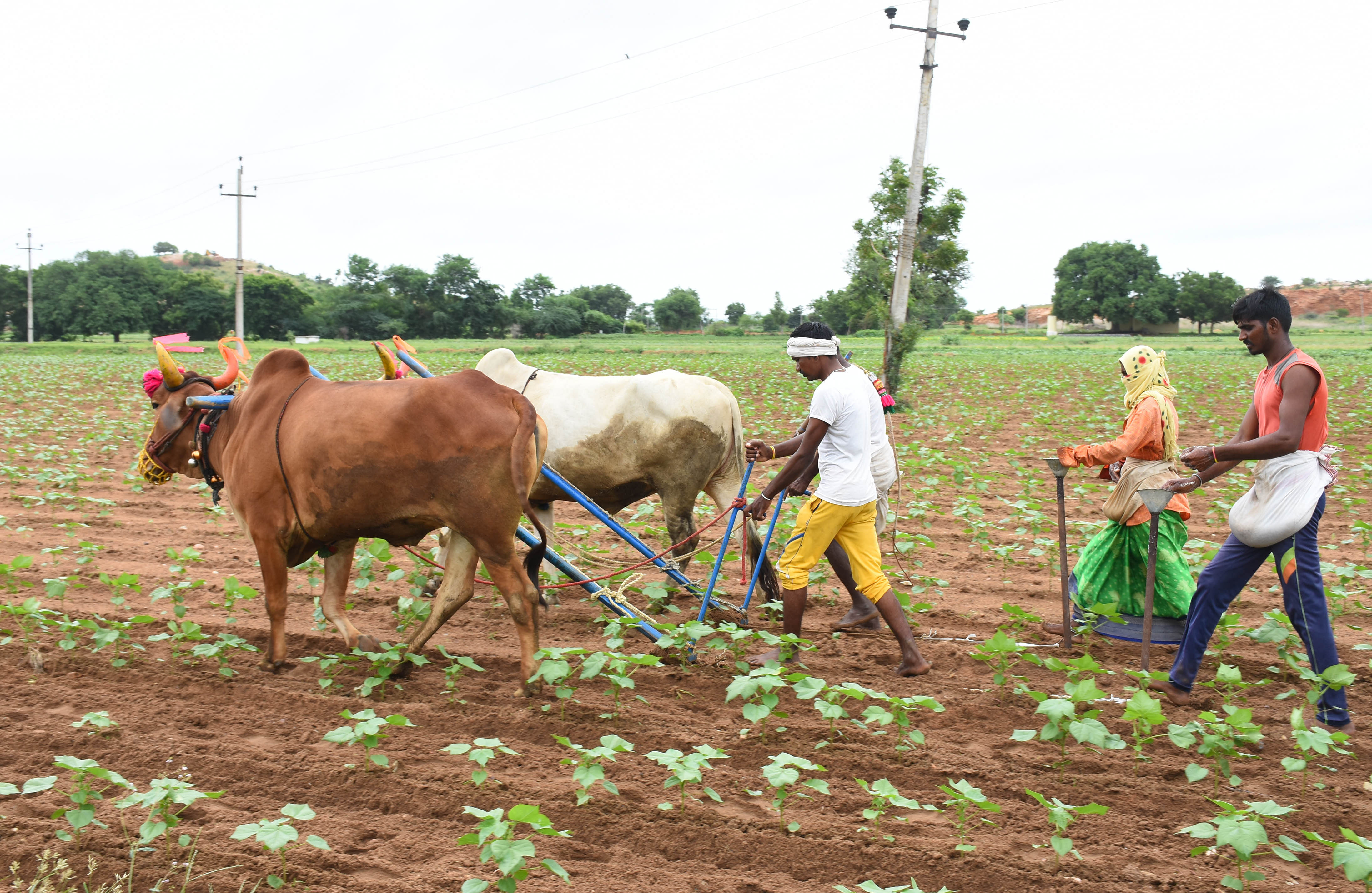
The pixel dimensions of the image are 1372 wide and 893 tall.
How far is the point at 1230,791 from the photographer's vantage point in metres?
3.78

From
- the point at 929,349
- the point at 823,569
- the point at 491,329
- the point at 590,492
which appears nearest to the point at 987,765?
the point at 823,569

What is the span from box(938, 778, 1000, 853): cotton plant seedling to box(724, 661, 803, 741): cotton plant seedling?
755mm

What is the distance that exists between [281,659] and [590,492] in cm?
252

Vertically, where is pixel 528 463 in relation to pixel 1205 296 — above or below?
below

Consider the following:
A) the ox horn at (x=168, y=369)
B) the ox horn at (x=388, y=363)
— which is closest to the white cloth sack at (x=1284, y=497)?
the ox horn at (x=388, y=363)

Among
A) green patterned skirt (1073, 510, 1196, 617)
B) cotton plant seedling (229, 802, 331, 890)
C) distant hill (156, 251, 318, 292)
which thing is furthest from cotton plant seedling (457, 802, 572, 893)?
distant hill (156, 251, 318, 292)

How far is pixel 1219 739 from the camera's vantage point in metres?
3.80

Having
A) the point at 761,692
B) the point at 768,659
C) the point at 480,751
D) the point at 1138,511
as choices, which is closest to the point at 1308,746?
the point at 1138,511

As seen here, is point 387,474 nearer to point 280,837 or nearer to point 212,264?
point 280,837

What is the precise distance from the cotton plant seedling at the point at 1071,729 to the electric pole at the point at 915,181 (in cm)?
1645

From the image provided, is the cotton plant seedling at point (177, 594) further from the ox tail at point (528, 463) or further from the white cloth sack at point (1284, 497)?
the white cloth sack at point (1284, 497)

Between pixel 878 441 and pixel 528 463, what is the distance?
2253 mm

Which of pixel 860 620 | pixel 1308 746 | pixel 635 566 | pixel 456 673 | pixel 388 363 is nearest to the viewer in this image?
pixel 1308 746

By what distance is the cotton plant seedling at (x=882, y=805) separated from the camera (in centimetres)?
328
